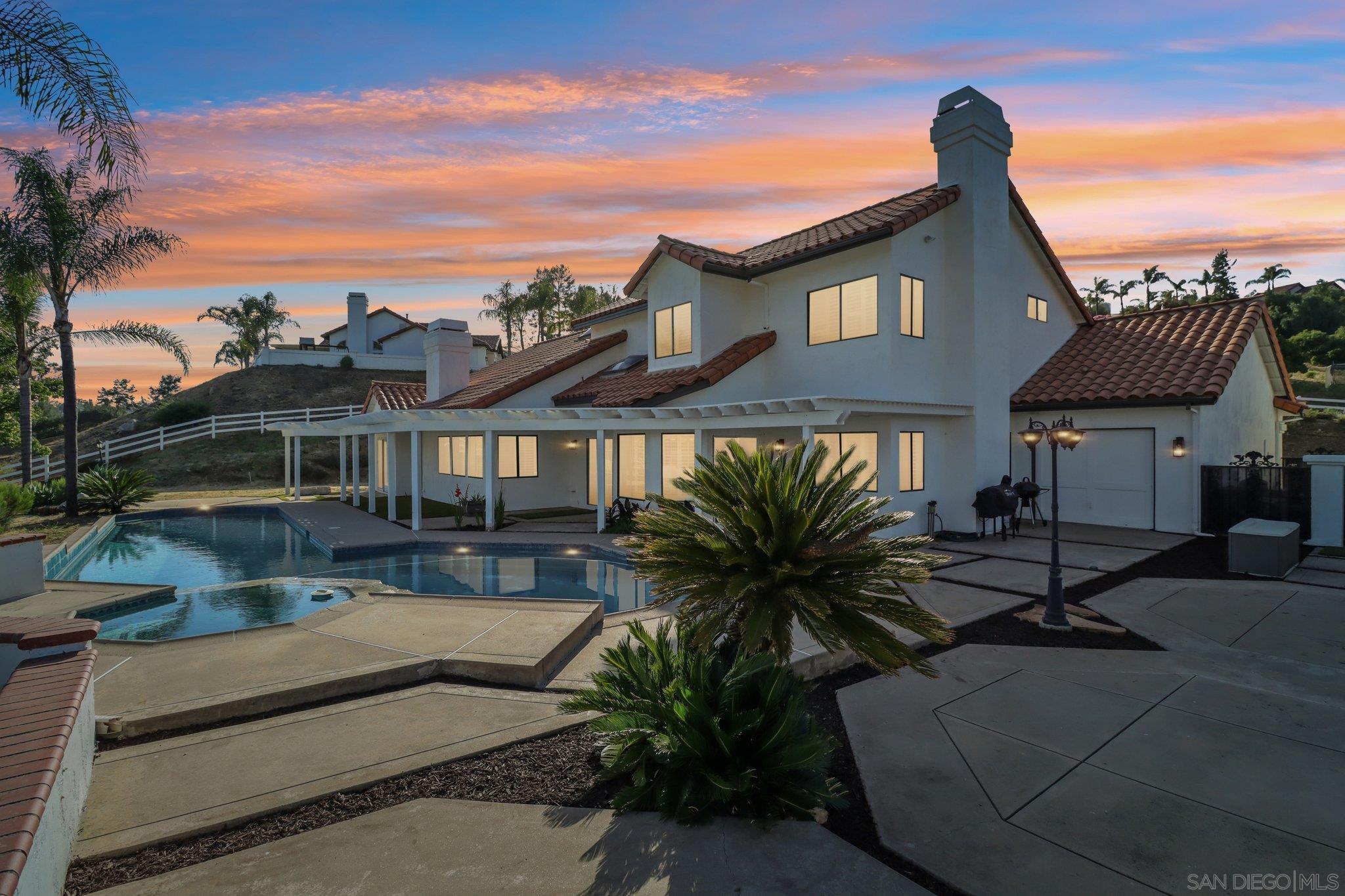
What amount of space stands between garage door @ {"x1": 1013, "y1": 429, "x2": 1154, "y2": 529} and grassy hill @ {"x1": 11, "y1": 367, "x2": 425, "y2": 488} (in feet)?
107

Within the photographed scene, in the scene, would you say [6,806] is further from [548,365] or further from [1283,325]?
[1283,325]

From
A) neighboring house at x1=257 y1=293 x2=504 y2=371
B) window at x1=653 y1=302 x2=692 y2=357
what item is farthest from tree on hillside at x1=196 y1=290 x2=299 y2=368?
window at x1=653 y1=302 x2=692 y2=357

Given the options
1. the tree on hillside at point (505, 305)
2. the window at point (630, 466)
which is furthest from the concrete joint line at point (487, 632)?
the tree on hillside at point (505, 305)

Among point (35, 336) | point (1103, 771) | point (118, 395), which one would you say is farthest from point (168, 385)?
point (1103, 771)

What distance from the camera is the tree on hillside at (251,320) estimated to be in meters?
60.0

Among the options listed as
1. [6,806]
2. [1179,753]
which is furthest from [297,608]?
[1179,753]

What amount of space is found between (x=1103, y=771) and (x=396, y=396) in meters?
24.9

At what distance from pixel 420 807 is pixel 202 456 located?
36274 millimetres

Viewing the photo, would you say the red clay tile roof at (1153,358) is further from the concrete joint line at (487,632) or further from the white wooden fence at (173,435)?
the white wooden fence at (173,435)

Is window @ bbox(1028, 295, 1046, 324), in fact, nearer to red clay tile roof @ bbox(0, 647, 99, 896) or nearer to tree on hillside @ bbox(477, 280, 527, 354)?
red clay tile roof @ bbox(0, 647, 99, 896)

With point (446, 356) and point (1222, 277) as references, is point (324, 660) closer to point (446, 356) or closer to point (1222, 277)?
point (446, 356)

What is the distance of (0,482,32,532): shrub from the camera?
16750 millimetres

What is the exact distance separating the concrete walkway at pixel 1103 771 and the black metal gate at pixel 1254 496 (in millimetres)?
9242

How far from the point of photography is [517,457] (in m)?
20.5
